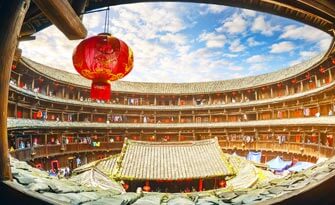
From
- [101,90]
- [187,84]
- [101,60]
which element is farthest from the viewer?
[187,84]

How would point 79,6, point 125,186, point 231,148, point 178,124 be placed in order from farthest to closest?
point 178,124, point 231,148, point 125,186, point 79,6

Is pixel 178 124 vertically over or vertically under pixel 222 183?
over

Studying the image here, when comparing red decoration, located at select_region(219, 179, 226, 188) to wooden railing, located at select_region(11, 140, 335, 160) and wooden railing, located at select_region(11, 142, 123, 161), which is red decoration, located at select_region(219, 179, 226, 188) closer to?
wooden railing, located at select_region(11, 140, 335, 160)

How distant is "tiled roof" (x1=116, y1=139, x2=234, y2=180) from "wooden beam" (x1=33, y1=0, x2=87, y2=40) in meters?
11.9

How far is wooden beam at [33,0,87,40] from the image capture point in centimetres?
304

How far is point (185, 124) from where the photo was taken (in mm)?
35281

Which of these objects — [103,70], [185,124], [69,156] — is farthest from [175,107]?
[103,70]

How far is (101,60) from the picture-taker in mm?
5020

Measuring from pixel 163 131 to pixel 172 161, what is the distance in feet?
59.6

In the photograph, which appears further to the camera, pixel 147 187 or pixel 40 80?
pixel 40 80

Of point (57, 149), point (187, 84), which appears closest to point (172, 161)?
point (57, 149)

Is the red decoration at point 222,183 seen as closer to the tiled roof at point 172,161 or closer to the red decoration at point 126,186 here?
the tiled roof at point 172,161

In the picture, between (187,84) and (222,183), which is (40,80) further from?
(187,84)

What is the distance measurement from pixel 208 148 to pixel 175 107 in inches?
700
